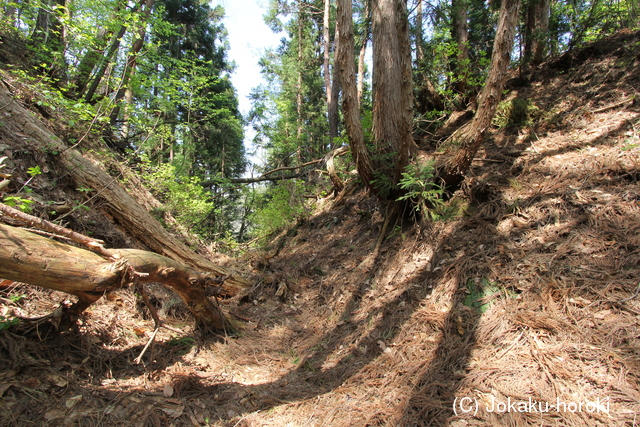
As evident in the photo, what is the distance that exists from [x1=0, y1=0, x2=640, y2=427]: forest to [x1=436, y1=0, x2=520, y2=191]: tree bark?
0.07 feet

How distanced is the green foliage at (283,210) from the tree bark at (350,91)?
3.31 meters

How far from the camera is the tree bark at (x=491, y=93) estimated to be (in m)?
3.65

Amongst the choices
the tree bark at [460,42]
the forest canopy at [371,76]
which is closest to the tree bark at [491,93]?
the forest canopy at [371,76]

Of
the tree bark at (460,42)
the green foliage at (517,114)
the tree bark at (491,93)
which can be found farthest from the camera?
the tree bark at (460,42)

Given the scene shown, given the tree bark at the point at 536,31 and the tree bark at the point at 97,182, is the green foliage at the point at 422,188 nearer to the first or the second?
the tree bark at the point at 97,182

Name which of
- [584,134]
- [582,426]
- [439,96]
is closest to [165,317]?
[582,426]

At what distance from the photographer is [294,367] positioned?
3342mm

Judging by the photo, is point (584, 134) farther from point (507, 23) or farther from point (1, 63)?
point (1, 63)

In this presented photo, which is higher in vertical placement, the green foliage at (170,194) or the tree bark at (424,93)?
the tree bark at (424,93)

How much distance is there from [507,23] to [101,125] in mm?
7415

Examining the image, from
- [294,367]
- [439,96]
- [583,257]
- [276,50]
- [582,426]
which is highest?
[276,50]

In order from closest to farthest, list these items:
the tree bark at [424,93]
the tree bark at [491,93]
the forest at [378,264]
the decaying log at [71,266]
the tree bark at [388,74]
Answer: the decaying log at [71,266] < the forest at [378,264] < the tree bark at [491,93] < the tree bark at [388,74] < the tree bark at [424,93]

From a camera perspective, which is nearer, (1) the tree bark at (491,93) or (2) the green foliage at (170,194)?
(1) the tree bark at (491,93)

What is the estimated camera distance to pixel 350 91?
4500 mm
